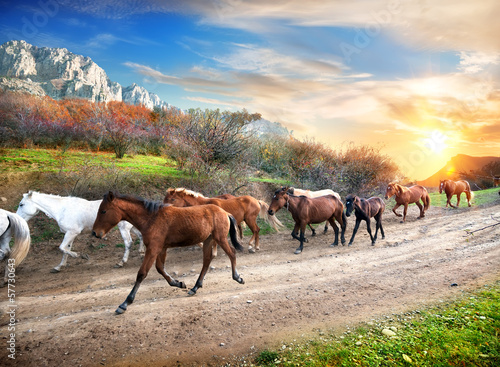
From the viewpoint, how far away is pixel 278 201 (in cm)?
959

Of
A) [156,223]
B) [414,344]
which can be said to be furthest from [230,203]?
[414,344]

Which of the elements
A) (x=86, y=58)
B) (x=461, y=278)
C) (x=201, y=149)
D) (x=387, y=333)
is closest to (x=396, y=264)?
(x=461, y=278)

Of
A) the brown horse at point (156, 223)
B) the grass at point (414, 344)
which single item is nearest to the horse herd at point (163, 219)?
the brown horse at point (156, 223)

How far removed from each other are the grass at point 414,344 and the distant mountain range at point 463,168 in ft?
65.9

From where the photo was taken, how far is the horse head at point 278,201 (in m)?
9.56

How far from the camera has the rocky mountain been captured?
46531mm

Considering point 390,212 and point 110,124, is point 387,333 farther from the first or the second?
point 110,124

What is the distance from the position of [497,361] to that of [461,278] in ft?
10.3

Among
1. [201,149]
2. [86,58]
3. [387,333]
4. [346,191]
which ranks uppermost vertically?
[86,58]

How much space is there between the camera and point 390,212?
15.2 m

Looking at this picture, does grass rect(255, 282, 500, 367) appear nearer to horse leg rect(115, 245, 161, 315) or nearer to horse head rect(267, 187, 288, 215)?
horse leg rect(115, 245, 161, 315)
